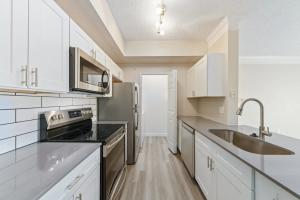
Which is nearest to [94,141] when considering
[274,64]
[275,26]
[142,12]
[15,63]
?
[15,63]

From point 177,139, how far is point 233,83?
210 cm

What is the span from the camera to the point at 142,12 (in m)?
2.84

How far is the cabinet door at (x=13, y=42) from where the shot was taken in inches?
35.4

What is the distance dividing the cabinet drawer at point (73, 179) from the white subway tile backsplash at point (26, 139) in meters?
0.55

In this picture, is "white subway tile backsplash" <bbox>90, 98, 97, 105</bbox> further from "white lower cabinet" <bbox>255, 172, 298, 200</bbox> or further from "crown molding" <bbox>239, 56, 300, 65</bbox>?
"crown molding" <bbox>239, 56, 300, 65</bbox>

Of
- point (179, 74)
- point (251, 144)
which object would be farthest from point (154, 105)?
point (251, 144)

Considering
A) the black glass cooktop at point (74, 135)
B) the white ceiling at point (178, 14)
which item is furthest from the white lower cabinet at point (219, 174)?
the white ceiling at point (178, 14)

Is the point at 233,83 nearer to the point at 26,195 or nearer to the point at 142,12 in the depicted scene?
the point at 142,12

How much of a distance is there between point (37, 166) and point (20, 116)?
Answer: 1.93 ft

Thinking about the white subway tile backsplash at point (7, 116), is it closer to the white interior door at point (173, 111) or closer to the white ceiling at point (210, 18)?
the white ceiling at point (210, 18)

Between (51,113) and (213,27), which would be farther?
(213,27)

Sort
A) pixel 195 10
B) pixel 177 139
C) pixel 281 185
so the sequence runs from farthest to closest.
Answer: pixel 177 139, pixel 195 10, pixel 281 185

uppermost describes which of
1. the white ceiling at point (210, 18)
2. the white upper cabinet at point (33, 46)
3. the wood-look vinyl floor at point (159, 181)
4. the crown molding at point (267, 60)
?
the white ceiling at point (210, 18)

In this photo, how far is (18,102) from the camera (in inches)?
56.3
